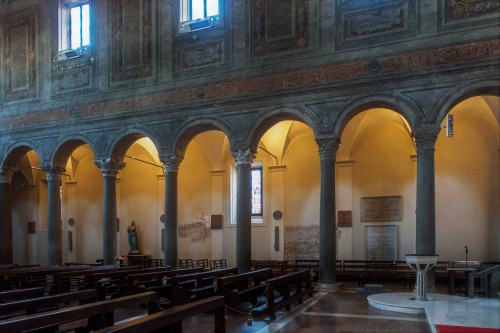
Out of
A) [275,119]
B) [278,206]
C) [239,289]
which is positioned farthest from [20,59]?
[239,289]

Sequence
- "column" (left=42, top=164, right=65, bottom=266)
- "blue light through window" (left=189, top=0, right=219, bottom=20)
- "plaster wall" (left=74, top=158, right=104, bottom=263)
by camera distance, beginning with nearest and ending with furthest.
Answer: "blue light through window" (left=189, top=0, right=219, bottom=20) → "column" (left=42, top=164, right=65, bottom=266) → "plaster wall" (left=74, top=158, right=104, bottom=263)

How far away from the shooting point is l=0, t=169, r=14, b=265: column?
20.3m

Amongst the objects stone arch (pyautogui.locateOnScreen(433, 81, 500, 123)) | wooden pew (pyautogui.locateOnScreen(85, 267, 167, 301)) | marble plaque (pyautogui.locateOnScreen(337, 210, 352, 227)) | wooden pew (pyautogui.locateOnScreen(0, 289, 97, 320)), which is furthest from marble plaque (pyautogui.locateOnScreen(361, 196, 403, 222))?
wooden pew (pyautogui.locateOnScreen(0, 289, 97, 320))

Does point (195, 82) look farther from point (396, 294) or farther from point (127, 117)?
point (396, 294)

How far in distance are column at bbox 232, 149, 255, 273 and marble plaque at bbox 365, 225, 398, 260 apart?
208 inches

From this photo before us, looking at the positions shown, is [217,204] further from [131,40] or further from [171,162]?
[131,40]

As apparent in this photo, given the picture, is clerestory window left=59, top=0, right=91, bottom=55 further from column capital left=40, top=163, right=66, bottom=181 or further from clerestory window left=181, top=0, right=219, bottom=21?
column capital left=40, top=163, right=66, bottom=181

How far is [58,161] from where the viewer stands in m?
19.8

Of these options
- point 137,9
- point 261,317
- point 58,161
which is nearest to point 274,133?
point 137,9

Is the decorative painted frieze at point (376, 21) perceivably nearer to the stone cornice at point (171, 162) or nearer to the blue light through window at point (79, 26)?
the stone cornice at point (171, 162)

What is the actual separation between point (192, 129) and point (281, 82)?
12.4ft

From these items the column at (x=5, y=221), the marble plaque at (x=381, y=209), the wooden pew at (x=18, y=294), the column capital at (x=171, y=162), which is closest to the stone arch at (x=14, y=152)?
the column at (x=5, y=221)

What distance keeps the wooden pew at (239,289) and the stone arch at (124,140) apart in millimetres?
7741

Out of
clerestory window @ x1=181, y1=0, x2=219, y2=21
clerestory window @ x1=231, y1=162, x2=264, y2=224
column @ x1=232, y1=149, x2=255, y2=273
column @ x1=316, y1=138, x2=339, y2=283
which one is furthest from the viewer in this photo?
clerestory window @ x1=231, y1=162, x2=264, y2=224
